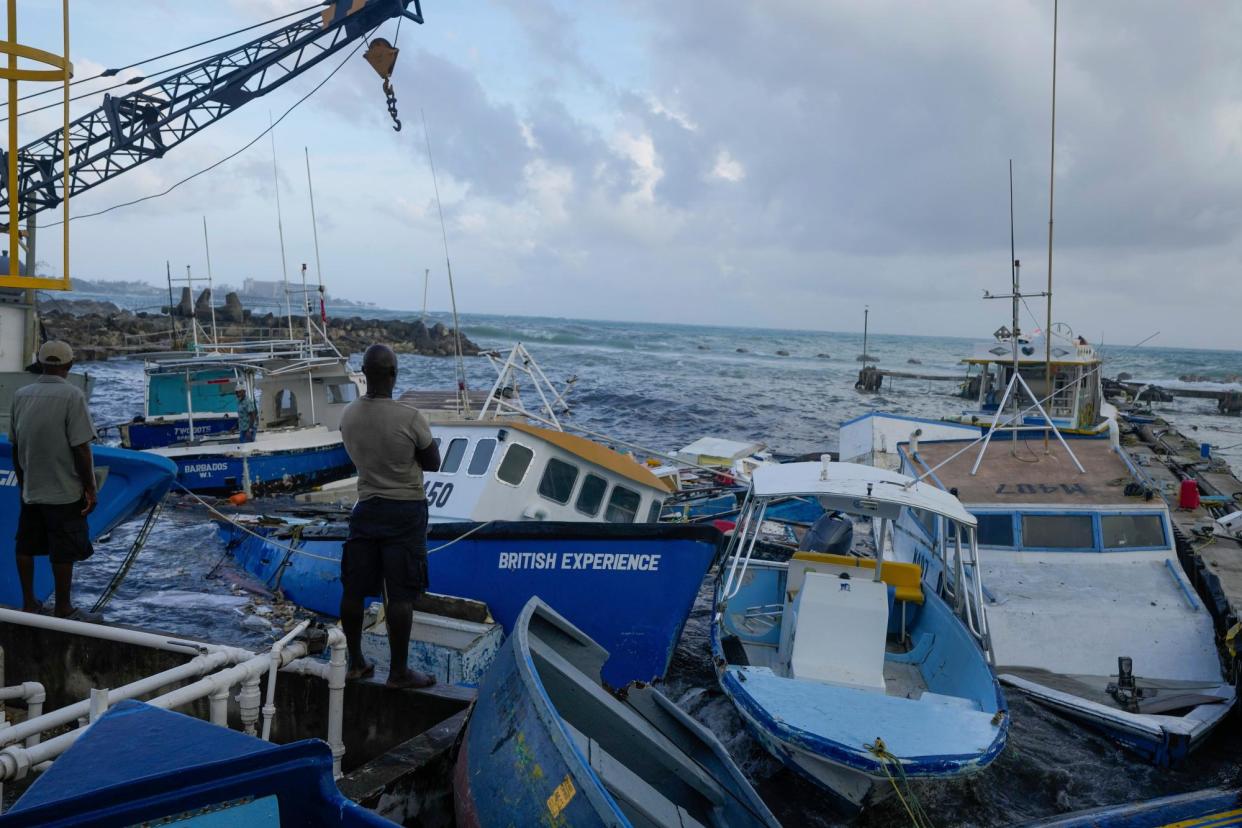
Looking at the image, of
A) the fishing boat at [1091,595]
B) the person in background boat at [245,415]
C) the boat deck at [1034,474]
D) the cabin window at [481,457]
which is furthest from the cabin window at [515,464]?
the person in background boat at [245,415]

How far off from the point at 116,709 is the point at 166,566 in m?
11.8

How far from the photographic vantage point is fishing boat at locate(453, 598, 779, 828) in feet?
11.5

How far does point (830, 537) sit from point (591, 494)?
14.0ft

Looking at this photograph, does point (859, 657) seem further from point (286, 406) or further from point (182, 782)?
point (286, 406)

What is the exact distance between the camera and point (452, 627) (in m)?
7.40

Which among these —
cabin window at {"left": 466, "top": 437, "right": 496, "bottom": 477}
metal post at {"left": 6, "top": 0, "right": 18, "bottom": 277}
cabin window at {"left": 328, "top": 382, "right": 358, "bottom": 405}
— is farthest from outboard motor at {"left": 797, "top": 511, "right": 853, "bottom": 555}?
cabin window at {"left": 328, "top": 382, "right": 358, "bottom": 405}

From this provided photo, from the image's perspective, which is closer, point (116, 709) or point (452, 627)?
point (116, 709)

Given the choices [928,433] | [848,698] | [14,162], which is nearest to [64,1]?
[14,162]

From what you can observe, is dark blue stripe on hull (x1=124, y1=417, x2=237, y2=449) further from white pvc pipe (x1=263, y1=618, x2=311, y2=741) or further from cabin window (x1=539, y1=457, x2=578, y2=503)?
white pvc pipe (x1=263, y1=618, x2=311, y2=741)

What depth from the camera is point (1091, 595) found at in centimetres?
966

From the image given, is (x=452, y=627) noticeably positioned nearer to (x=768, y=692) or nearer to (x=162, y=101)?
(x=768, y=692)

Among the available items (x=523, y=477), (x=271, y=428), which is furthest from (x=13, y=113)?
(x=271, y=428)

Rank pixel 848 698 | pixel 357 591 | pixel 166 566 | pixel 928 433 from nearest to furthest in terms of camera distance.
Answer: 1. pixel 357 591
2. pixel 848 698
3. pixel 166 566
4. pixel 928 433

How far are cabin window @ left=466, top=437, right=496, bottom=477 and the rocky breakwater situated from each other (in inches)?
994
